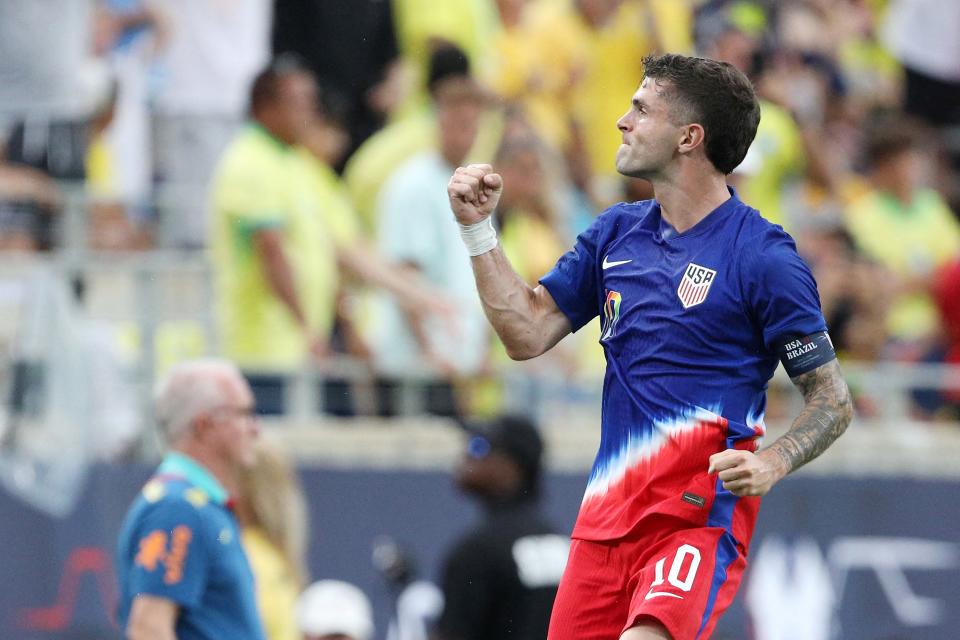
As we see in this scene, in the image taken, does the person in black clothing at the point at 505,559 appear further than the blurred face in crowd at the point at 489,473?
No

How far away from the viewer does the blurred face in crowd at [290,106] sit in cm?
991

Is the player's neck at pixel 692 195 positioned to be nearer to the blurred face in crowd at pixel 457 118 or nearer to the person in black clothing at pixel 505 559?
the person in black clothing at pixel 505 559

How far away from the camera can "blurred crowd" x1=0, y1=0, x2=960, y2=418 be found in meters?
9.98

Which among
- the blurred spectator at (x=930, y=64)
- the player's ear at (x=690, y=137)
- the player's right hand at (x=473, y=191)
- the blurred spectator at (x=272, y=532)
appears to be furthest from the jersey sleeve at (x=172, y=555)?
the blurred spectator at (x=930, y=64)

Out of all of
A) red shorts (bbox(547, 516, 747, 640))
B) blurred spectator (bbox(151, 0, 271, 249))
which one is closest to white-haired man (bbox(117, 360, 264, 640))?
red shorts (bbox(547, 516, 747, 640))

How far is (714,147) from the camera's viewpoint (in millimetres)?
5016

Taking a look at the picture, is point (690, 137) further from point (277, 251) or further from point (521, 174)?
point (521, 174)

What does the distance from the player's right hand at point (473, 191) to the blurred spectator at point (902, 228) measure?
726 centimetres

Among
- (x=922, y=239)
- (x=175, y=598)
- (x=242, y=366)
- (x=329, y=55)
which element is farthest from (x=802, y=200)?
(x=175, y=598)

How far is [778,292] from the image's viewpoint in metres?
4.79

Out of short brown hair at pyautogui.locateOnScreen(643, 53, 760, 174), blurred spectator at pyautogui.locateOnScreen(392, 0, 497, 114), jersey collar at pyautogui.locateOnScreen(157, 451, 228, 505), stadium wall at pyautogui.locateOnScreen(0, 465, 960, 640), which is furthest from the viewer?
blurred spectator at pyautogui.locateOnScreen(392, 0, 497, 114)

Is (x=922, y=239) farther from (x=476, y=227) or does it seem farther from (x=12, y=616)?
(x=476, y=227)

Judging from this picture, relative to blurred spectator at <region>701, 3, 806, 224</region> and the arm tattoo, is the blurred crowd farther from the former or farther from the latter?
the arm tattoo

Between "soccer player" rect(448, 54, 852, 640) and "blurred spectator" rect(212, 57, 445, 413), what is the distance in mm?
4784
